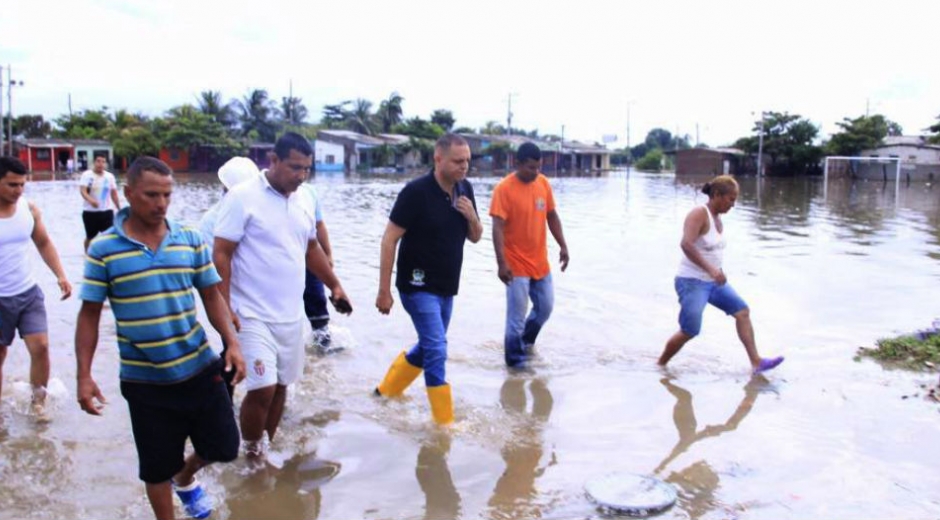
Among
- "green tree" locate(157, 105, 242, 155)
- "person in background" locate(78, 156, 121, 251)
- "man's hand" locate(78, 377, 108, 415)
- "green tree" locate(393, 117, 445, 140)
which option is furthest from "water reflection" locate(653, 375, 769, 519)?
"green tree" locate(393, 117, 445, 140)

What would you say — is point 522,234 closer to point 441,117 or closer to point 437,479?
point 437,479

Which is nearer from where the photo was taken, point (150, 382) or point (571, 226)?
point (150, 382)

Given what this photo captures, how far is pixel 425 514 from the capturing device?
4.16 m

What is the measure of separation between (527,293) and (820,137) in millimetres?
65561

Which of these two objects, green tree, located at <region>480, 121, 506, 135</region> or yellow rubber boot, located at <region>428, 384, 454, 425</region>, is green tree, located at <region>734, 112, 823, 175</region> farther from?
yellow rubber boot, located at <region>428, 384, 454, 425</region>

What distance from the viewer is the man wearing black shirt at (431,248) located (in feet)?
17.0

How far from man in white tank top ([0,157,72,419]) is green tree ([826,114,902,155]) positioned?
65758 mm

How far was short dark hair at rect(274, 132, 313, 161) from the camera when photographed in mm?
4352

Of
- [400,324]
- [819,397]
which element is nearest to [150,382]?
[819,397]

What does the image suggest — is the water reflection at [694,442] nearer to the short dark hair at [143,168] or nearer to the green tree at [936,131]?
the short dark hair at [143,168]

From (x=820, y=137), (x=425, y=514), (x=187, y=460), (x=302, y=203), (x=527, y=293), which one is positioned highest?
(x=820, y=137)

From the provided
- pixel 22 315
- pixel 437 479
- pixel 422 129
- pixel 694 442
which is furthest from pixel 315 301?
pixel 422 129

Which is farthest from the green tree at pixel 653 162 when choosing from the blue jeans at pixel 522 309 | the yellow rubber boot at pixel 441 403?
the yellow rubber boot at pixel 441 403

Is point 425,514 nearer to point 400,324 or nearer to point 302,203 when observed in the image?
point 302,203
